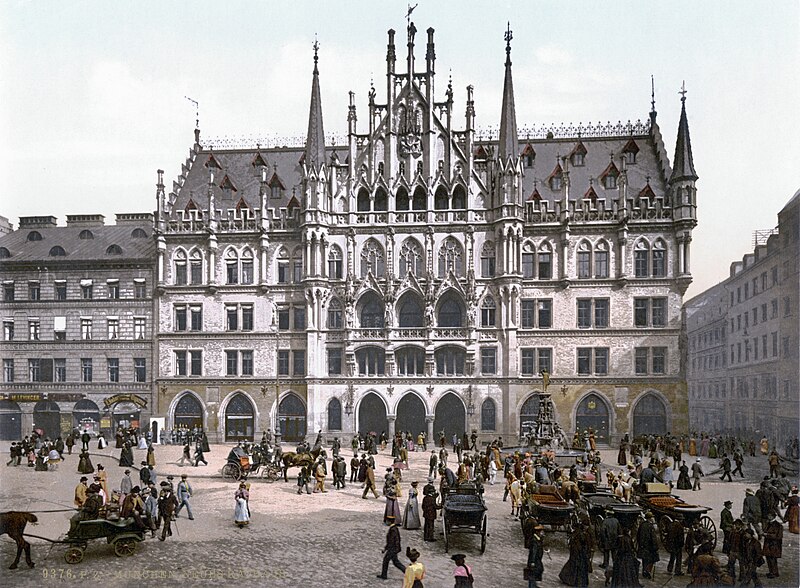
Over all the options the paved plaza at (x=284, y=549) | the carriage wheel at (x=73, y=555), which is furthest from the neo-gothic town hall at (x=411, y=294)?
the carriage wheel at (x=73, y=555)

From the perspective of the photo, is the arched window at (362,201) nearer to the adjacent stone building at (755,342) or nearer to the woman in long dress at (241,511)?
the adjacent stone building at (755,342)

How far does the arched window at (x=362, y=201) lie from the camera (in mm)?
50562

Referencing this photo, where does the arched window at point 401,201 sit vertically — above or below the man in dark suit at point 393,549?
above

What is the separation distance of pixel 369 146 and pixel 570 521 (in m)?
36.3

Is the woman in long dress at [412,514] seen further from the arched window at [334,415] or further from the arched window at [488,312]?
the arched window at [488,312]

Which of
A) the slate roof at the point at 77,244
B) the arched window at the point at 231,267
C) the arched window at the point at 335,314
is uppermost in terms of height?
the slate roof at the point at 77,244

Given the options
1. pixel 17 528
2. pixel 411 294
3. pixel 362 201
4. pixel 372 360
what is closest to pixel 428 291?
pixel 411 294

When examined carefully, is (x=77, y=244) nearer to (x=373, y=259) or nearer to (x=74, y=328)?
(x=74, y=328)

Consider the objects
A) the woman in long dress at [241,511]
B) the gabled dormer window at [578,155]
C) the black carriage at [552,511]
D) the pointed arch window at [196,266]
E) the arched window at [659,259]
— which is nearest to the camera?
the black carriage at [552,511]

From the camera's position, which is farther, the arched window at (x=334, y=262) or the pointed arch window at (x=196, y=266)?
the pointed arch window at (x=196, y=266)

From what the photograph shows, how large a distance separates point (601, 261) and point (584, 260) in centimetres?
125

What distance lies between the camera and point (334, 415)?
163 ft

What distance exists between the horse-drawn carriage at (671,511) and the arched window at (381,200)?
3233 cm

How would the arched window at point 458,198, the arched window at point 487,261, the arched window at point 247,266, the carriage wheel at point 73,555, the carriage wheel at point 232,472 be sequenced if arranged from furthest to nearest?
the arched window at point 247,266
the arched window at point 458,198
the arched window at point 487,261
the carriage wheel at point 232,472
the carriage wheel at point 73,555
